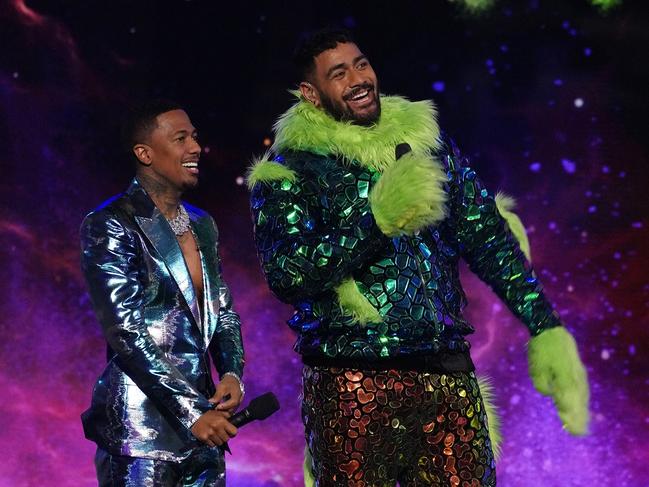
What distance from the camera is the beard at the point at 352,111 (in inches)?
103

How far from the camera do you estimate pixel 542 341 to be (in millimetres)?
2707

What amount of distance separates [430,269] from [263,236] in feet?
1.42

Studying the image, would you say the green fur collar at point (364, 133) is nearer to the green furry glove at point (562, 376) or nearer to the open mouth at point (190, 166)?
the open mouth at point (190, 166)

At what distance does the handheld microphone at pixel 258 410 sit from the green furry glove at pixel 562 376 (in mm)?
741

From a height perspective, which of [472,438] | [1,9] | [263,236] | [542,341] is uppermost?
[1,9]

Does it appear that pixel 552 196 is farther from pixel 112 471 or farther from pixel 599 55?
pixel 112 471

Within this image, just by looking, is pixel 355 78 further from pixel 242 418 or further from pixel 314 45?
pixel 242 418

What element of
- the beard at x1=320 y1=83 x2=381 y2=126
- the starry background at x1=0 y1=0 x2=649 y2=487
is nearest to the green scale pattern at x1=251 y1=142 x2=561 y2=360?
the beard at x1=320 y1=83 x2=381 y2=126

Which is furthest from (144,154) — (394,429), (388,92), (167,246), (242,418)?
(388,92)

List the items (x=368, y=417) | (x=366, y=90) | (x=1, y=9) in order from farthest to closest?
(x=1, y=9), (x=366, y=90), (x=368, y=417)

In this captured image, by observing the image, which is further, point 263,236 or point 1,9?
point 1,9

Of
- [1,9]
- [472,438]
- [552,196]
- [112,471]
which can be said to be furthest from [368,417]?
[1,9]

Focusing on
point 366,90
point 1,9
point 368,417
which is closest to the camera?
point 368,417

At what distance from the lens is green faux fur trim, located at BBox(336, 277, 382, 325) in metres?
2.41
